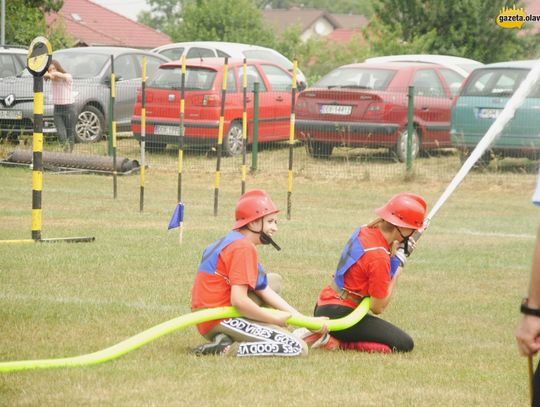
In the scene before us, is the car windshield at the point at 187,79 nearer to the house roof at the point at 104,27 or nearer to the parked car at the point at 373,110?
the parked car at the point at 373,110

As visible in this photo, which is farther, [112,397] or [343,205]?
[343,205]

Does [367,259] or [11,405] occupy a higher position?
[367,259]

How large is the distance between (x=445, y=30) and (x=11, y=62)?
15480 mm

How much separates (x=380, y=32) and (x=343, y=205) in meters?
19.7

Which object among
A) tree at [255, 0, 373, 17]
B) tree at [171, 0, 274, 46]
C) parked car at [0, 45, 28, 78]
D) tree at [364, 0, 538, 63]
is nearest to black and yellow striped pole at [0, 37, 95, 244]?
parked car at [0, 45, 28, 78]

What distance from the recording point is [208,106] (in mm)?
20516

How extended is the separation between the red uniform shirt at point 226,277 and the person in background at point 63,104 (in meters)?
12.7

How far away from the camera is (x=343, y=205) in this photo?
16.7m

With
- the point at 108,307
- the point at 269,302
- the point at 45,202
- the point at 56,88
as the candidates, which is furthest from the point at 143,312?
the point at 56,88

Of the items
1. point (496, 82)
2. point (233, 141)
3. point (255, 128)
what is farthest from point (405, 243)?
point (233, 141)

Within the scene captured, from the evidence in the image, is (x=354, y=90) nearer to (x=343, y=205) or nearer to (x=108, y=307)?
(x=343, y=205)

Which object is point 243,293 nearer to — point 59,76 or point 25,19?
point 59,76

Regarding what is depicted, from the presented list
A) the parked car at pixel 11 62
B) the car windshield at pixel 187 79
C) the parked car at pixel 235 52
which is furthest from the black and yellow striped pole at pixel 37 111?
the parked car at pixel 235 52

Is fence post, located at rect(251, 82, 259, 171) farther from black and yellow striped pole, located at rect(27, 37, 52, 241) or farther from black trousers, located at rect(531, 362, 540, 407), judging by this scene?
black trousers, located at rect(531, 362, 540, 407)
